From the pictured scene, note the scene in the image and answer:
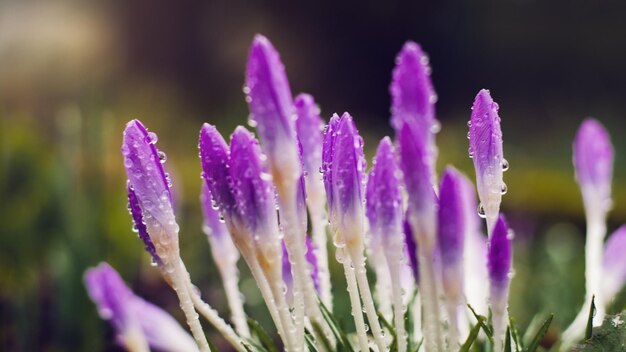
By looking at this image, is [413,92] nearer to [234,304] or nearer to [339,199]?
[339,199]

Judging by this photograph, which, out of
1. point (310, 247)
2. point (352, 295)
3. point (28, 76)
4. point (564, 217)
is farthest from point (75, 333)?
point (28, 76)

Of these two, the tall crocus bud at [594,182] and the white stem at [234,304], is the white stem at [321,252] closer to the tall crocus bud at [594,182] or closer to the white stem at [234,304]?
the white stem at [234,304]

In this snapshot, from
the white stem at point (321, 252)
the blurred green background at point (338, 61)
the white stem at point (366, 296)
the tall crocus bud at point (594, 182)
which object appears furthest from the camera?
the blurred green background at point (338, 61)

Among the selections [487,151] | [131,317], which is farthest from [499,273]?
[131,317]

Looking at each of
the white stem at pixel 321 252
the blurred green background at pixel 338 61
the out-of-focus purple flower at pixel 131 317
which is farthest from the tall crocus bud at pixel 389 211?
the blurred green background at pixel 338 61

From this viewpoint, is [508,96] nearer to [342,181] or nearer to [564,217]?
[564,217]

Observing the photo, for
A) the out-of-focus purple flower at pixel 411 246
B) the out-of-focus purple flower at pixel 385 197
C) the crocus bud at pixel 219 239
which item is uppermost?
the crocus bud at pixel 219 239

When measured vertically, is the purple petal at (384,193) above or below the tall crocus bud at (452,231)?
above
